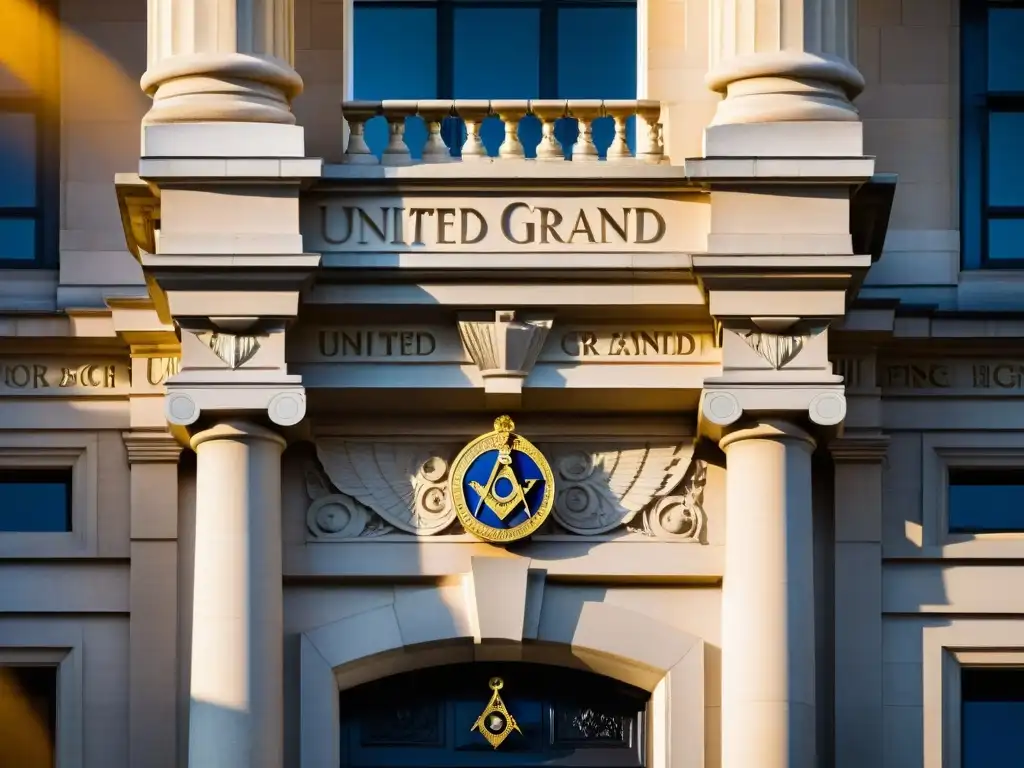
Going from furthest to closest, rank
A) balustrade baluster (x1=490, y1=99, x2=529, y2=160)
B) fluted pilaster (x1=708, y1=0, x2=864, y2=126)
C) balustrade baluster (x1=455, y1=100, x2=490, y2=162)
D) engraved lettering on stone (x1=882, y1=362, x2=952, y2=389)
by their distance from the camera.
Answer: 1. engraved lettering on stone (x1=882, y1=362, x2=952, y2=389)
2. balustrade baluster (x1=490, y1=99, x2=529, y2=160)
3. balustrade baluster (x1=455, y1=100, x2=490, y2=162)
4. fluted pilaster (x1=708, y1=0, x2=864, y2=126)

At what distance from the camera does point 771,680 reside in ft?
78.8

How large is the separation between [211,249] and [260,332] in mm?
760

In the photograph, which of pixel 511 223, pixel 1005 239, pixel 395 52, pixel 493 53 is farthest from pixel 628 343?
pixel 1005 239

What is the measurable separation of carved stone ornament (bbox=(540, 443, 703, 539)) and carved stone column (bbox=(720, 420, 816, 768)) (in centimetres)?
103

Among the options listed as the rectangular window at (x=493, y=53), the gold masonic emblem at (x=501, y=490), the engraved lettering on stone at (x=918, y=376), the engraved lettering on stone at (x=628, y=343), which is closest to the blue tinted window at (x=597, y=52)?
the rectangular window at (x=493, y=53)

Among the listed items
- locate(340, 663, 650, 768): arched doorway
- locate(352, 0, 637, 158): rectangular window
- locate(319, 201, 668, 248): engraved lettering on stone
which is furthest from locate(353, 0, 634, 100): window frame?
locate(340, 663, 650, 768): arched doorway

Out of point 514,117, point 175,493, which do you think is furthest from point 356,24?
point 175,493

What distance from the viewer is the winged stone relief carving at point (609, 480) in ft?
83.4

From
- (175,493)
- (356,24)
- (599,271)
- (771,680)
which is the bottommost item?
(771,680)

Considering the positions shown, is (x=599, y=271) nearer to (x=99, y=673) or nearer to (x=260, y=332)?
(x=260, y=332)

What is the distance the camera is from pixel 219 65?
24469 millimetres

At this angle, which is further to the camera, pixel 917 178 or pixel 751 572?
pixel 917 178

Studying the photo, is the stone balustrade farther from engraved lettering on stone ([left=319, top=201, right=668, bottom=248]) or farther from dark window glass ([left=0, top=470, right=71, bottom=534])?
dark window glass ([left=0, top=470, right=71, bottom=534])

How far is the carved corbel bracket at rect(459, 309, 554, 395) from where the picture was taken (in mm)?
24641
